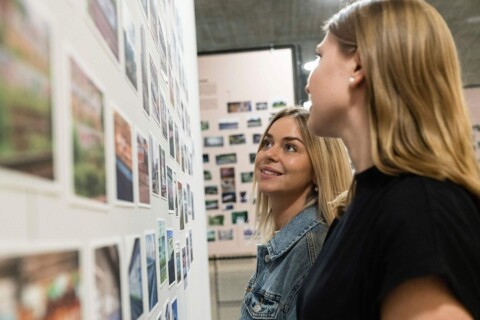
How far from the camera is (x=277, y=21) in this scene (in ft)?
22.0

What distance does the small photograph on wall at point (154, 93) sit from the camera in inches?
43.2

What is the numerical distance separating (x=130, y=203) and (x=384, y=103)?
0.54m

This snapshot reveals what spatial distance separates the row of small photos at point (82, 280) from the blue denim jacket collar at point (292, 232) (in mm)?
619

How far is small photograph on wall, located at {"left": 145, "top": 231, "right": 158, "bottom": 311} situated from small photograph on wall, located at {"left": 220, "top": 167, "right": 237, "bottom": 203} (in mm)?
3075

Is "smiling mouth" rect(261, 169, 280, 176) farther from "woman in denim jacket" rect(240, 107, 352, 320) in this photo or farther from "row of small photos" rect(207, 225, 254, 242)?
"row of small photos" rect(207, 225, 254, 242)

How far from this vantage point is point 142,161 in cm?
93

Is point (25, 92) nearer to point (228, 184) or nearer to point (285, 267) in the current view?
point (285, 267)

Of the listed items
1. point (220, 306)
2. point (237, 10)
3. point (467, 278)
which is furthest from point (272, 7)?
point (467, 278)

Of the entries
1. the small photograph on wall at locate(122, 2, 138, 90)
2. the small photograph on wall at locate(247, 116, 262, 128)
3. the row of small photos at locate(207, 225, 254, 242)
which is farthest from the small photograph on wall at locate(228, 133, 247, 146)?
the small photograph on wall at locate(122, 2, 138, 90)

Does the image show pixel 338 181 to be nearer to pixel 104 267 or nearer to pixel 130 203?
pixel 130 203

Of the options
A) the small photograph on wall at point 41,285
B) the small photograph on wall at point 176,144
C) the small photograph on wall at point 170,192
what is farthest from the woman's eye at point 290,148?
the small photograph on wall at point 41,285

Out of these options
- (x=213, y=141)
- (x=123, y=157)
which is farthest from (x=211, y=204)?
(x=123, y=157)

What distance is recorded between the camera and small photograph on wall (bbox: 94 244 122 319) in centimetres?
59

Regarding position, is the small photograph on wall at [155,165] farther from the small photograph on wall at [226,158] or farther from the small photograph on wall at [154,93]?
the small photograph on wall at [226,158]
